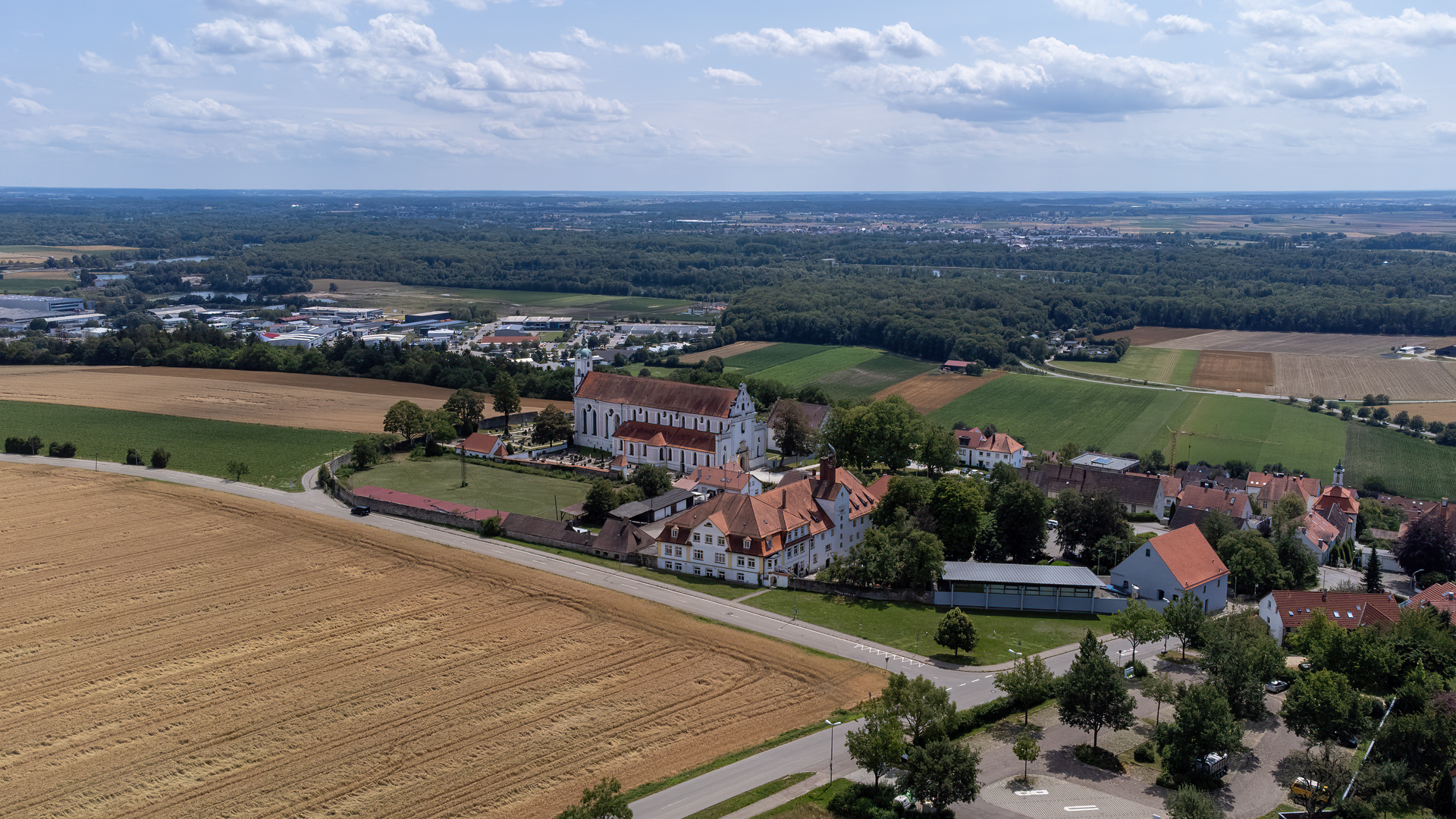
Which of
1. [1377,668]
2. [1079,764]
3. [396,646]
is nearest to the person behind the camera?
[1079,764]

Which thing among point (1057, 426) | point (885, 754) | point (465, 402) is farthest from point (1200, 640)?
point (465, 402)

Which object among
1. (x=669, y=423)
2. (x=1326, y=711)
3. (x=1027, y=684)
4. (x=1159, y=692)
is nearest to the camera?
(x=1326, y=711)

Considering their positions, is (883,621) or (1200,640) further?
(883,621)

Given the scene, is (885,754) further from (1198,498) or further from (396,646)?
(1198,498)

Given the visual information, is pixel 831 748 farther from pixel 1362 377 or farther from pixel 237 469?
pixel 1362 377

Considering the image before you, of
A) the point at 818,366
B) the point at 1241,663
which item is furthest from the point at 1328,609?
the point at 818,366
